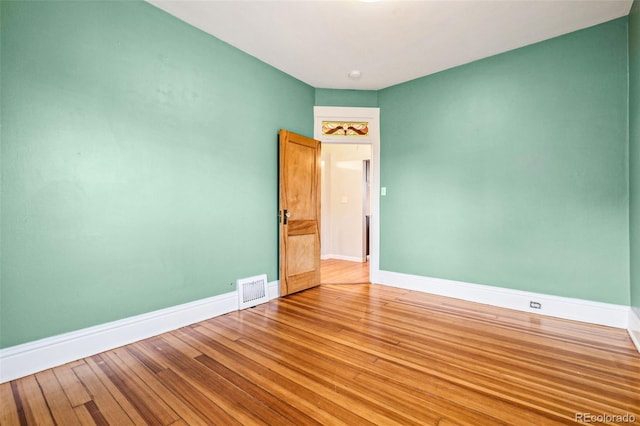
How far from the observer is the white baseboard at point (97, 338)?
1838mm

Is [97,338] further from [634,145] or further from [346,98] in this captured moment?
[634,145]

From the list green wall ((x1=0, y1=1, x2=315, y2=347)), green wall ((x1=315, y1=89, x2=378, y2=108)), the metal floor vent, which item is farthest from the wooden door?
green wall ((x1=315, y1=89, x2=378, y2=108))

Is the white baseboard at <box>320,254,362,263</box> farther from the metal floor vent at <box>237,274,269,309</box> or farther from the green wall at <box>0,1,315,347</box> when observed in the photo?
the green wall at <box>0,1,315,347</box>

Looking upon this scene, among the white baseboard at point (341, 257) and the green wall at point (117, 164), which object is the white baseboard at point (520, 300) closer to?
the white baseboard at point (341, 257)

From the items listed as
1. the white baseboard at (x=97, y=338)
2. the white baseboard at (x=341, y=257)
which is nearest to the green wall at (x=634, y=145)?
the white baseboard at (x=97, y=338)

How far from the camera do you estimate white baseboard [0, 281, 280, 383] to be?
1838mm

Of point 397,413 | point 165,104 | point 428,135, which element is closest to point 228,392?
point 397,413

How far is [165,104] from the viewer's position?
258 cm

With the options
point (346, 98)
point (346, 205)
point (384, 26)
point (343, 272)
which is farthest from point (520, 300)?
point (346, 205)

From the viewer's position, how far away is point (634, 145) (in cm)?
246

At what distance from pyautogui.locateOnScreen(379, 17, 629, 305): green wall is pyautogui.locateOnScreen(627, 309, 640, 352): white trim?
0.21 meters

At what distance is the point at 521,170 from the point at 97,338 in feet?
14.2

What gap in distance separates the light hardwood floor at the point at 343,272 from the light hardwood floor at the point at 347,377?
1.61m

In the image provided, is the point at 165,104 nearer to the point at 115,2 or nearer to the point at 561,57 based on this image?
the point at 115,2
